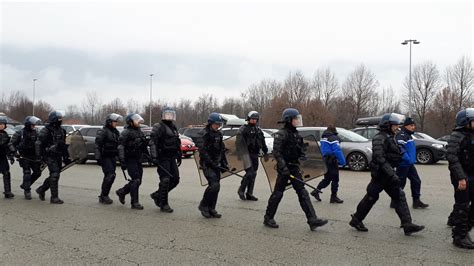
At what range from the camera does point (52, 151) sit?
28.0ft

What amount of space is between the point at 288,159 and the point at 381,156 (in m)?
1.35

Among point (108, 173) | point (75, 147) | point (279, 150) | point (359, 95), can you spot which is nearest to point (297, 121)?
point (279, 150)

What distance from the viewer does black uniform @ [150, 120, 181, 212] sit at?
301 inches

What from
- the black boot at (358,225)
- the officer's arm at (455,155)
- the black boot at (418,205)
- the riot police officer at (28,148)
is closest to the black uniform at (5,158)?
the riot police officer at (28,148)

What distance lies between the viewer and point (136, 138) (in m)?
8.09

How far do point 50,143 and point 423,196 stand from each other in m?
7.99

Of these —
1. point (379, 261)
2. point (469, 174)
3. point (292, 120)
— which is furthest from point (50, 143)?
point (469, 174)

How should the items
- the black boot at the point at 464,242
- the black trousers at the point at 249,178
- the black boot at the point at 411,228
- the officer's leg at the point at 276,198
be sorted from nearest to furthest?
the black boot at the point at 464,242 < the black boot at the point at 411,228 < the officer's leg at the point at 276,198 < the black trousers at the point at 249,178

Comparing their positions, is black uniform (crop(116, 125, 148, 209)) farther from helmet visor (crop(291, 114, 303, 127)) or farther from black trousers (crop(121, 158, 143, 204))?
helmet visor (crop(291, 114, 303, 127))

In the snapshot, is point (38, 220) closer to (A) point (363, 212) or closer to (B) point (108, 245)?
(B) point (108, 245)

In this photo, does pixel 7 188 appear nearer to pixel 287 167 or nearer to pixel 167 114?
pixel 167 114

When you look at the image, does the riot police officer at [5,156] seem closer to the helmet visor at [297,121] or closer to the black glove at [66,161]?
the black glove at [66,161]

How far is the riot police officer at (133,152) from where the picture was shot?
797 centimetres

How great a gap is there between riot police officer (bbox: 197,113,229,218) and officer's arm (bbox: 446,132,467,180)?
3525 millimetres
